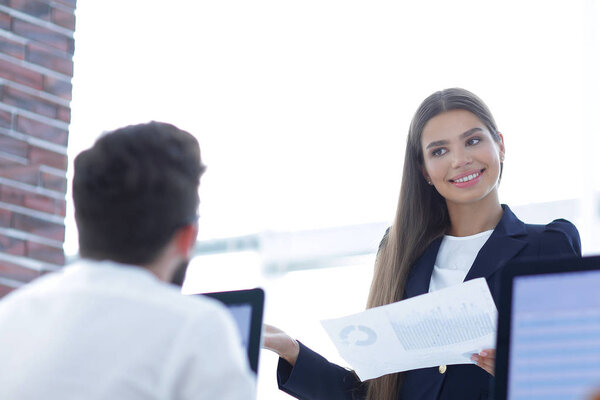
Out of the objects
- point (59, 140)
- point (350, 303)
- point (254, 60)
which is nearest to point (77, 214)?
point (59, 140)

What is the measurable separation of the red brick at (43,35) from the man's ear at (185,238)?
208cm

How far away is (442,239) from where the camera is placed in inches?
112

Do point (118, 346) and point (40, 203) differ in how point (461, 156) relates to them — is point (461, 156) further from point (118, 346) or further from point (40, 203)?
point (118, 346)

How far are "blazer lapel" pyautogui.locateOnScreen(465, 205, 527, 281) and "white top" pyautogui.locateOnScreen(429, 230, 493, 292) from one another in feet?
0.20

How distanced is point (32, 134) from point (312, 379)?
138cm

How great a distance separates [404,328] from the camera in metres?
2.14

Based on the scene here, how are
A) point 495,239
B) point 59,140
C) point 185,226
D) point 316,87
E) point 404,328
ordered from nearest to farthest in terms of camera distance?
1. point 185,226
2. point 404,328
3. point 495,239
4. point 59,140
5. point 316,87

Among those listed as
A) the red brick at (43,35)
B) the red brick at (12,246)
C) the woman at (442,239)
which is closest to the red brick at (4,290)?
the red brick at (12,246)

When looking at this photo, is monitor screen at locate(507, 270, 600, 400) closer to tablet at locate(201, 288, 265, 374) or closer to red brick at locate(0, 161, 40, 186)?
tablet at locate(201, 288, 265, 374)

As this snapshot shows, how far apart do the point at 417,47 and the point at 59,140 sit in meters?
2.53

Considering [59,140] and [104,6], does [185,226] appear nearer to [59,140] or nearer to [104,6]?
[59,140]

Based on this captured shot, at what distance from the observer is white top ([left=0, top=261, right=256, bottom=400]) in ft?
3.96

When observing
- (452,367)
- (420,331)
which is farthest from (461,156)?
(420,331)

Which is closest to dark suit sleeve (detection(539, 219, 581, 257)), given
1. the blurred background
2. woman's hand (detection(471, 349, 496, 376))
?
woman's hand (detection(471, 349, 496, 376))
